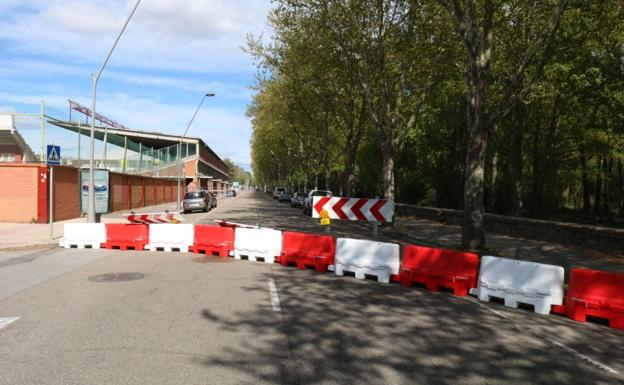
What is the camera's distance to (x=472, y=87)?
1406 centimetres

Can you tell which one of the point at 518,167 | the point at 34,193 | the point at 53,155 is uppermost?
the point at 518,167

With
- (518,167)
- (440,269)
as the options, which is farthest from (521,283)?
(518,167)

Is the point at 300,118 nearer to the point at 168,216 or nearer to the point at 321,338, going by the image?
the point at 168,216

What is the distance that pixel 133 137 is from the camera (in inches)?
2808

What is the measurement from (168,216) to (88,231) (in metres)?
2.89

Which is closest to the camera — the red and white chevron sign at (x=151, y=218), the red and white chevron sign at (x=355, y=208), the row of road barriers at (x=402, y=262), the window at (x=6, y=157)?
the row of road barriers at (x=402, y=262)

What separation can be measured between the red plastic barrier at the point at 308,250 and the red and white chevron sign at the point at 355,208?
3820 millimetres

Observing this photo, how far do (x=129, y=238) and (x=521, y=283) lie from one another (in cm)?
1036

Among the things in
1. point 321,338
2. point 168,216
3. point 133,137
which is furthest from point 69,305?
point 133,137

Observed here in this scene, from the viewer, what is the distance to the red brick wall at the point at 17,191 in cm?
2081

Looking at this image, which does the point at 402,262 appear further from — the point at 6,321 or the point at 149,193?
the point at 149,193

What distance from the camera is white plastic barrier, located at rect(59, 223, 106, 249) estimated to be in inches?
545

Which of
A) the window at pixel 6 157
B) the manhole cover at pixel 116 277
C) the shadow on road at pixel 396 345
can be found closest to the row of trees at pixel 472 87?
the shadow on road at pixel 396 345

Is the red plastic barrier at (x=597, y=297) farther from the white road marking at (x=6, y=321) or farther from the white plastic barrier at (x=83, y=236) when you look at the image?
the white plastic barrier at (x=83, y=236)
